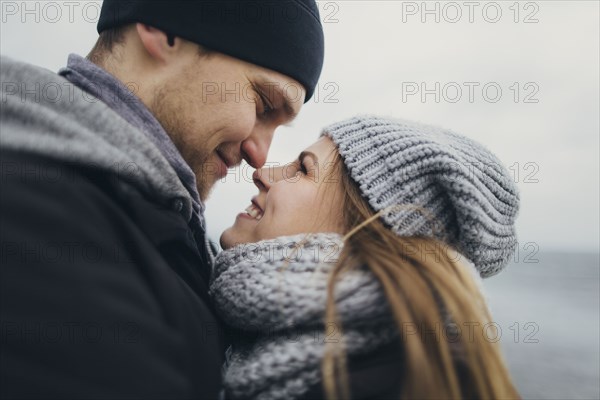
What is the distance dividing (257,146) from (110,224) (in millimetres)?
1118

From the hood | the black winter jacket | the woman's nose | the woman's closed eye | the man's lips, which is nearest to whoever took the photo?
the black winter jacket

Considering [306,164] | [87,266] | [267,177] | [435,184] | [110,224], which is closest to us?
[87,266]

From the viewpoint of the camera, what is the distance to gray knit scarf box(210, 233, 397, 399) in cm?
114

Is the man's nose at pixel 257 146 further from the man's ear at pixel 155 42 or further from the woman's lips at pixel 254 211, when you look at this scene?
the man's ear at pixel 155 42

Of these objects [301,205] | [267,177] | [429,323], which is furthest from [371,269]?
[267,177]

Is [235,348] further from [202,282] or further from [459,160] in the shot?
[459,160]

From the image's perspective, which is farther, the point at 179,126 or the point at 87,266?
the point at 179,126

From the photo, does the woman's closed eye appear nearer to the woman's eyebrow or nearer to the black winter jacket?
the woman's eyebrow

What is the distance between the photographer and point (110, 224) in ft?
3.57

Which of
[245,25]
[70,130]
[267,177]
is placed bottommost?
[70,130]

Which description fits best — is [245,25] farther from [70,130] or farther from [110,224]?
[110,224]

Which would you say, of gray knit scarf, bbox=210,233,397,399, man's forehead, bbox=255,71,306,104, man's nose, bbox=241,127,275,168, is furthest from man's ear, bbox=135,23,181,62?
gray knit scarf, bbox=210,233,397,399

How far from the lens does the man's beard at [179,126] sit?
1797mm

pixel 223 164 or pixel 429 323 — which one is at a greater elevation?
pixel 223 164
